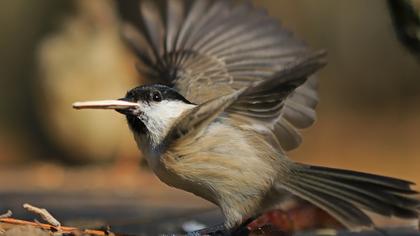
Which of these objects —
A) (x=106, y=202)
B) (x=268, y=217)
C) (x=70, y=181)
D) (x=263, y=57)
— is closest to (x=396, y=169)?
(x=70, y=181)

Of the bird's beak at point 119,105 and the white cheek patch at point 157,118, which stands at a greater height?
the bird's beak at point 119,105

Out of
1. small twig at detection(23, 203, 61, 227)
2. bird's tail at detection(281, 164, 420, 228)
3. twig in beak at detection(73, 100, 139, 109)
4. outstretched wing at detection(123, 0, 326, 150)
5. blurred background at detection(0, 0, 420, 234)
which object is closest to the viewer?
small twig at detection(23, 203, 61, 227)

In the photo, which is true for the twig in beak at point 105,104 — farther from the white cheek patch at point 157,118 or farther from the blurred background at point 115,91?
the blurred background at point 115,91

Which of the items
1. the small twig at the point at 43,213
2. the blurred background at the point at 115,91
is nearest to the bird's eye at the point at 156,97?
the small twig at the point at 43,213

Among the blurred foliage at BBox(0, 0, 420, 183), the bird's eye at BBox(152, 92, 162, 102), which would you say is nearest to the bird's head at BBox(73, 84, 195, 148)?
the bird's eye at BBox(152, 92, 162, 102)

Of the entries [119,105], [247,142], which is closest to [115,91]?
[247,142]

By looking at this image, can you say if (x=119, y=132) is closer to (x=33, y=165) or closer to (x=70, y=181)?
(x=33, y=165)

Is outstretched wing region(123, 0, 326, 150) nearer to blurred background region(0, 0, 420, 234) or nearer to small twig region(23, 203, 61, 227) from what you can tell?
A: small twig region(23, 203, 61, 227)

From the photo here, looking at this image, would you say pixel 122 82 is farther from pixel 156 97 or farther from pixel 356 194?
pixel 356 194
